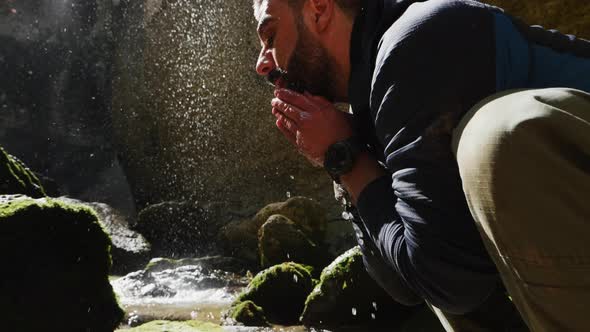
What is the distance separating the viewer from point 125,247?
27.9 feet

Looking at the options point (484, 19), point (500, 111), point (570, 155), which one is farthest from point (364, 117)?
point (570, 155)

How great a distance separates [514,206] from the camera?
943 mm

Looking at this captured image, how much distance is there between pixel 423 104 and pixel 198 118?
1141 centimetres

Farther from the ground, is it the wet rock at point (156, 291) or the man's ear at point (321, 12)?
the man's ear at point (321, 12)

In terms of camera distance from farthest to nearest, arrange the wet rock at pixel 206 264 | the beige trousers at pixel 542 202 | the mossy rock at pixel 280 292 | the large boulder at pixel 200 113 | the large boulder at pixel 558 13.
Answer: the large boulder at pixel 200 113, the wet rock at pixel 206 264, the large boulder at pixel 558 13, the mossy rock at pixel 280 292, the beige trousers at pixel 542 202

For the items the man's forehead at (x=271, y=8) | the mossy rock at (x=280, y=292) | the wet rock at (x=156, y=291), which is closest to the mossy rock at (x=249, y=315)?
the mossy rock at (x=280, y=292)

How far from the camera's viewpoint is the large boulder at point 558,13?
5008 millimetres

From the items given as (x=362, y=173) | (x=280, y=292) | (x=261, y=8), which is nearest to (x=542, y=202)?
(x=362, y=173)

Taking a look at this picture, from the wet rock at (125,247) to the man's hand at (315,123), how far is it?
690cm

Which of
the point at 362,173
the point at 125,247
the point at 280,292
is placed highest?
the point at 362,173

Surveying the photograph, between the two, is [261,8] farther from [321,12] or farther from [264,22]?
[321,12]

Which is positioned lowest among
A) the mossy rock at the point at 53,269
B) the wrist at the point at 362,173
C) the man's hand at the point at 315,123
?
the mossy rock at the point at 53,269

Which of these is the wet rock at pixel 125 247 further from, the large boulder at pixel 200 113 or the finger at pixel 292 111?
the finger at pixel 292 111

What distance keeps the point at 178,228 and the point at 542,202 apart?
30.2 feet
